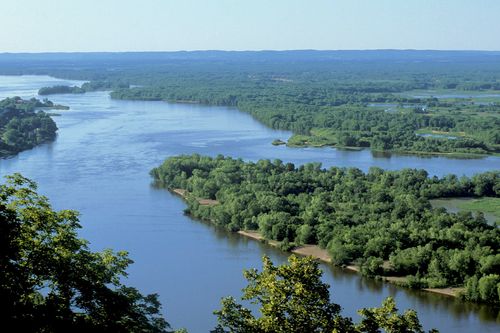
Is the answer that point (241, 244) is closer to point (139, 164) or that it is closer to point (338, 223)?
point (338, 223)

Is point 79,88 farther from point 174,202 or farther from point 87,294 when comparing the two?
point 87,294

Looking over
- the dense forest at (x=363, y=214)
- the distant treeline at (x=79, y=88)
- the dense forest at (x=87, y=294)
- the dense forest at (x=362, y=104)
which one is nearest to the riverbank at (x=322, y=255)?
the dense forest at (x=363, y=214)

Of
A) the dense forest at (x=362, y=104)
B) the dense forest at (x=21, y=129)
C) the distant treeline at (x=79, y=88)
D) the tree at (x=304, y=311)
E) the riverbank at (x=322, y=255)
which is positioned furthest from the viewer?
the distant treeline at (x=79, y=88)

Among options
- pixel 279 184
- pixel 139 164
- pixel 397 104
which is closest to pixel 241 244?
pixel 279 184

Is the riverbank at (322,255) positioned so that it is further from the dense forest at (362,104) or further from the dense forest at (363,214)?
the dense forest at (362,104)

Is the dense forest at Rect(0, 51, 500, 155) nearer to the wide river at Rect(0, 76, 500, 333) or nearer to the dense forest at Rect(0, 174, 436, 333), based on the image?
the wide river at Rect(0, 76, 500, 333)

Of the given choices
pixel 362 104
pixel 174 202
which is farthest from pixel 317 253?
pixel 362 104
